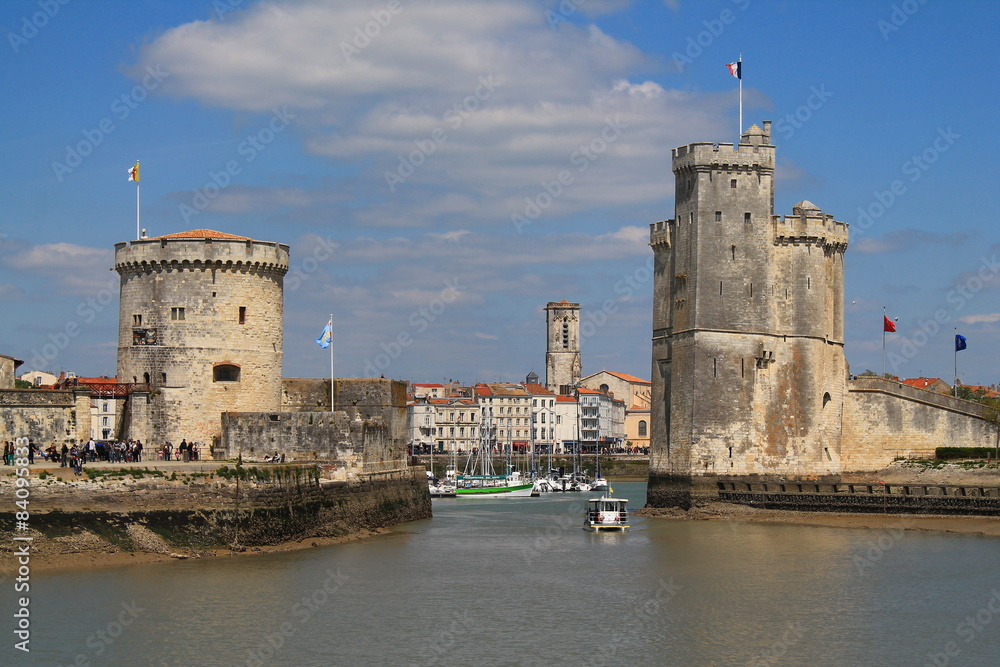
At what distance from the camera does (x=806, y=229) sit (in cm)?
5528

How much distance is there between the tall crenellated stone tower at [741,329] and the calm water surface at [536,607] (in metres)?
12.4

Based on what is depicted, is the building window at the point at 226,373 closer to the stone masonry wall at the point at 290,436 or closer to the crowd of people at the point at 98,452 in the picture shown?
the stone masonry wall at the point at 290,436

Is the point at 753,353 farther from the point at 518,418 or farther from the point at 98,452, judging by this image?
the point at 518,418

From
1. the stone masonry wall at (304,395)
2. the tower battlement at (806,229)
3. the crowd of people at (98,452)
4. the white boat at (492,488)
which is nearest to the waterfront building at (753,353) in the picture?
the tower battlement at (806,229)

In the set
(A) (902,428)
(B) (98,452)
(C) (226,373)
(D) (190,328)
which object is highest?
(D) (190,328)

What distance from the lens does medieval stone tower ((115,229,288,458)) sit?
136 feet

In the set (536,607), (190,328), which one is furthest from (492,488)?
(536,607)

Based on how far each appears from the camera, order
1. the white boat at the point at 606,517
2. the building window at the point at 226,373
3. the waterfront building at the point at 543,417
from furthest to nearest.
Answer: the waterfront building at the point at 543,417 → the white boat at the point at 606,517 → the building window at the point at 226,373

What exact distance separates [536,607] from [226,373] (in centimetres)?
1650

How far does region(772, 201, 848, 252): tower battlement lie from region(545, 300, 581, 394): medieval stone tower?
86048 millimetres

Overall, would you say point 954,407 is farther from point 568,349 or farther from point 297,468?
point 568,349

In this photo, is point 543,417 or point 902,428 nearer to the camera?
point 902,428

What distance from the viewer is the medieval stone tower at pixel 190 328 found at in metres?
41.6

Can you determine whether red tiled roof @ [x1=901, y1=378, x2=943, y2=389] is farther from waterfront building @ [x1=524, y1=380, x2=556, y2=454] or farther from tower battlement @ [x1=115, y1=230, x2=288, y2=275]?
tower battlement @ [x1=115, y1=230, x2=288, y2=275]
